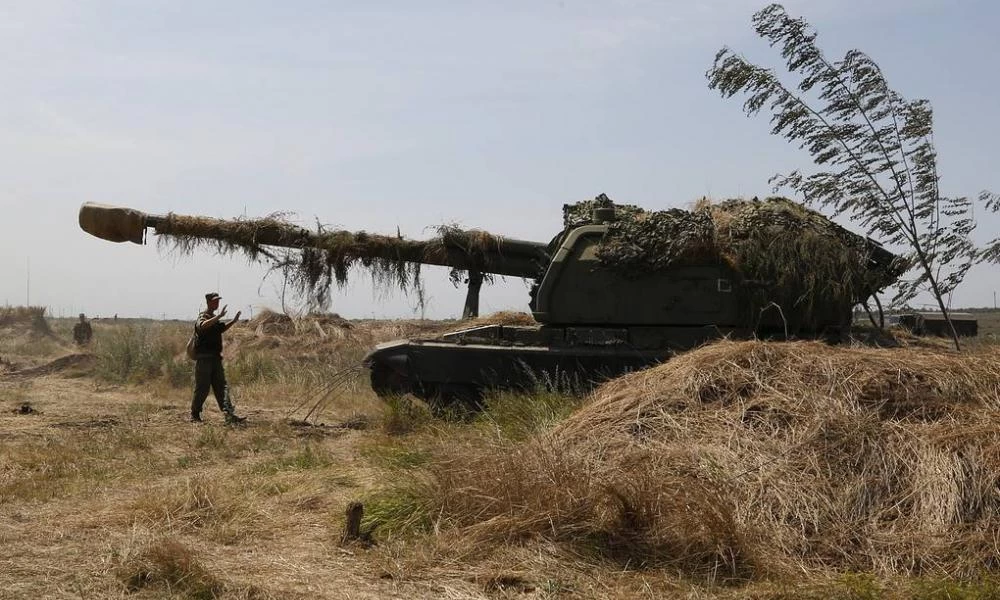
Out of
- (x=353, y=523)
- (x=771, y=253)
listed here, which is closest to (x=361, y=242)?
(x=771, y=253)

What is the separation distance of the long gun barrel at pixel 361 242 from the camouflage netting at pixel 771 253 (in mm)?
1785

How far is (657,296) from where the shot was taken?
401 inches

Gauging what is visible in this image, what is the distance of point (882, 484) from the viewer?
574 centimetres

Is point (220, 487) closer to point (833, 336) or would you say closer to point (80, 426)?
point (80, 426)

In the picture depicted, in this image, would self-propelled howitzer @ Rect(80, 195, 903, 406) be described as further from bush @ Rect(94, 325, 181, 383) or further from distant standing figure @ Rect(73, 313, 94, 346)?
distant standing figure @ Rect(73, 313, 94, 346)

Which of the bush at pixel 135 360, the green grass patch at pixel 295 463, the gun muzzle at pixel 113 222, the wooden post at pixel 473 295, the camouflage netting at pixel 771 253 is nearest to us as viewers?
the green grass patch at pixel 295 463

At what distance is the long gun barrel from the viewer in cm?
1188

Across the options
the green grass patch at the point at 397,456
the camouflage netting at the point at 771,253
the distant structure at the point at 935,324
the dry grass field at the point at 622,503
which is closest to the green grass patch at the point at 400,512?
the dry grass field at the point at 622,503

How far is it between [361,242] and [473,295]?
59.1 inches

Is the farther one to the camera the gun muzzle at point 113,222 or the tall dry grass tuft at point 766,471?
the gun muzzle at point 113,222

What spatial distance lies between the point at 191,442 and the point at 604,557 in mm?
6169

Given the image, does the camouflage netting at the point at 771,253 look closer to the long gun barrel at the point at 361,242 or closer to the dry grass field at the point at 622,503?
the long gun barrel at the point at 361,242

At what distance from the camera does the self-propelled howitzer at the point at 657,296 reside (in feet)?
32.7

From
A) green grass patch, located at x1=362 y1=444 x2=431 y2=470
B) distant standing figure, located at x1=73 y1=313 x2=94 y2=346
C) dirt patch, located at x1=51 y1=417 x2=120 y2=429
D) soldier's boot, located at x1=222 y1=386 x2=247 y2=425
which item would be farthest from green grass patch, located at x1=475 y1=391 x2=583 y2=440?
distant standing figure, located at x1=73 y1=313 x2=94 y2=346
